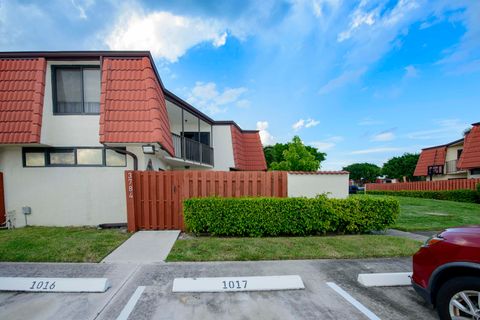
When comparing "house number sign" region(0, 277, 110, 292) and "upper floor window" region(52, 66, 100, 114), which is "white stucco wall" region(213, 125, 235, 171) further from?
"house number sign" region(0, 277, 110, 292)

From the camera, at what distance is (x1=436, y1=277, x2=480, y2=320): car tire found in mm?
2385

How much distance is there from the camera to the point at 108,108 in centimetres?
750

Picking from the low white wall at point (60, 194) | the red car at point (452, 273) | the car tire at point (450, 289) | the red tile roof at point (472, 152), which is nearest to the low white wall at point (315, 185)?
the red car at point (452, 273)

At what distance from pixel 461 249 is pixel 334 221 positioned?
4269mm

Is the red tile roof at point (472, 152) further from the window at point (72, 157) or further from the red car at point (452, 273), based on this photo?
the window at point (72, 157)

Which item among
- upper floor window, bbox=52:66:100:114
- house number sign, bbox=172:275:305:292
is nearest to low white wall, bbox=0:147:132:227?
upper floor window, bbox=52:66:100:114

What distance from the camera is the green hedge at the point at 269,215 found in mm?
6418

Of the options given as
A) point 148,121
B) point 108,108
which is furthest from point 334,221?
point 108,108

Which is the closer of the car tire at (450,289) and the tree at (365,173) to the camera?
the car tire at (450,289)

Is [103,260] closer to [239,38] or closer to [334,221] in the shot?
[334,221]

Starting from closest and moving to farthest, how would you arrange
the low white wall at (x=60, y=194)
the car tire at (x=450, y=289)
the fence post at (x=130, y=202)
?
1. the car tire at (x=450, y=289)
2. the fence post at (x=130, y=202)
3. the low white wall at (x=60, y=194)

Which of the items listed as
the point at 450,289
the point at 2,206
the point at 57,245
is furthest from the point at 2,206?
the point at 450,289

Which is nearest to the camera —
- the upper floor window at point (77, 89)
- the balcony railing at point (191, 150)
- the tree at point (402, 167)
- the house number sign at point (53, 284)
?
the house number sign at point (53, 284)

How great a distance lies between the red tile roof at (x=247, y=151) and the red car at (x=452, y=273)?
40.3 ft
